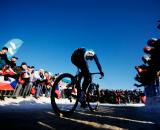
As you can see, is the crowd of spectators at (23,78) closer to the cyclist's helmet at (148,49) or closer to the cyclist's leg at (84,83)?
the cyclist's leg at (84,83)

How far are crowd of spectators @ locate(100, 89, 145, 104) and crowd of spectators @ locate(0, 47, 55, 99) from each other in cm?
929

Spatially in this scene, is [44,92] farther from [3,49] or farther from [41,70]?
[3,49]

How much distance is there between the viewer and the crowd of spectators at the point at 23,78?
13.1 metres

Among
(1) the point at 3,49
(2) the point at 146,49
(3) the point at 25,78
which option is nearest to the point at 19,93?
(3) the point at 25,78

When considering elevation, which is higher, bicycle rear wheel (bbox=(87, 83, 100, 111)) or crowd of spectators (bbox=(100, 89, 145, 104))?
crowd of spectators (bbox=(100, 89, 145, 104))

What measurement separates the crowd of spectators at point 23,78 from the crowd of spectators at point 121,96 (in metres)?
9.29

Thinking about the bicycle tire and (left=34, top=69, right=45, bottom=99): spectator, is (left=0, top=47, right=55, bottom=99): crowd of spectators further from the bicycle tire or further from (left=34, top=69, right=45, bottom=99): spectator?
the bicycle tire

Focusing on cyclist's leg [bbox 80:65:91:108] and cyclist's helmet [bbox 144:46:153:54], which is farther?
cyclist's helmet [bbox 144:46:153:54]

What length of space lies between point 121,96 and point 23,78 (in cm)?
1546

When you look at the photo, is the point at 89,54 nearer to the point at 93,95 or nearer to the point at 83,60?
the point at 83,60

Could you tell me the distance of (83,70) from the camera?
25.0 feet

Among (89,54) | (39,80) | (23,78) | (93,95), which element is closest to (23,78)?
(23,78)

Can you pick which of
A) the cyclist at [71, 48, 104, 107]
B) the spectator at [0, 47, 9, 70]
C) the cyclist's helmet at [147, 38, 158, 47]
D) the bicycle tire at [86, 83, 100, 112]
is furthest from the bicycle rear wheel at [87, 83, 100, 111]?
the cyclist's helmet at [147, 38, 158, 47]

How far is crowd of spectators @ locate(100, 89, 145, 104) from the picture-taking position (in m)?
25.8
